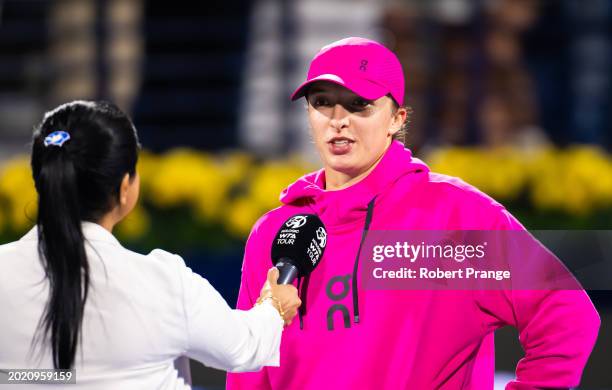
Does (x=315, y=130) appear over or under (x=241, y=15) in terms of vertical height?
under

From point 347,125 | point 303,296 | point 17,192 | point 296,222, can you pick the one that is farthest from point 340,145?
point 17,192

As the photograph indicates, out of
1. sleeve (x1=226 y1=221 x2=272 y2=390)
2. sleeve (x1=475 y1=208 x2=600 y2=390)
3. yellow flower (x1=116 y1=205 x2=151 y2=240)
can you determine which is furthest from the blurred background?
sleeve (x1=475 y1=208 x2=600 y2=390)

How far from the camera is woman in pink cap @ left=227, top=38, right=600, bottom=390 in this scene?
9.20ft

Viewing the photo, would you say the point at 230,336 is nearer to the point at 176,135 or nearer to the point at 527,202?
the point at 527,202

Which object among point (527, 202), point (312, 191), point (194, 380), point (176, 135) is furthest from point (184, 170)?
point (176, 135)

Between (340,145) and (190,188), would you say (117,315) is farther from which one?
(190,188)

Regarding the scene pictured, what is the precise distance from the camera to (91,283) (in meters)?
2.30

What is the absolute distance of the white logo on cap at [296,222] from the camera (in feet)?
9.34

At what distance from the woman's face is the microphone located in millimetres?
234

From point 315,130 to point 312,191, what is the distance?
0.18 metres

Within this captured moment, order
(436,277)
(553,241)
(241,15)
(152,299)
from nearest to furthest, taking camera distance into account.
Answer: (152,299)
(436,277)
(553,241)
(241,15)

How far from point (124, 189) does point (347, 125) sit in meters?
0.83

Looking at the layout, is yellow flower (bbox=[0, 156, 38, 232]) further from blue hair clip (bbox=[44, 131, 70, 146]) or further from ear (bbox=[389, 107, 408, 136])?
blue hair clip (bbox=[44, 131, 70, 146])

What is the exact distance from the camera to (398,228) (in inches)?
117
